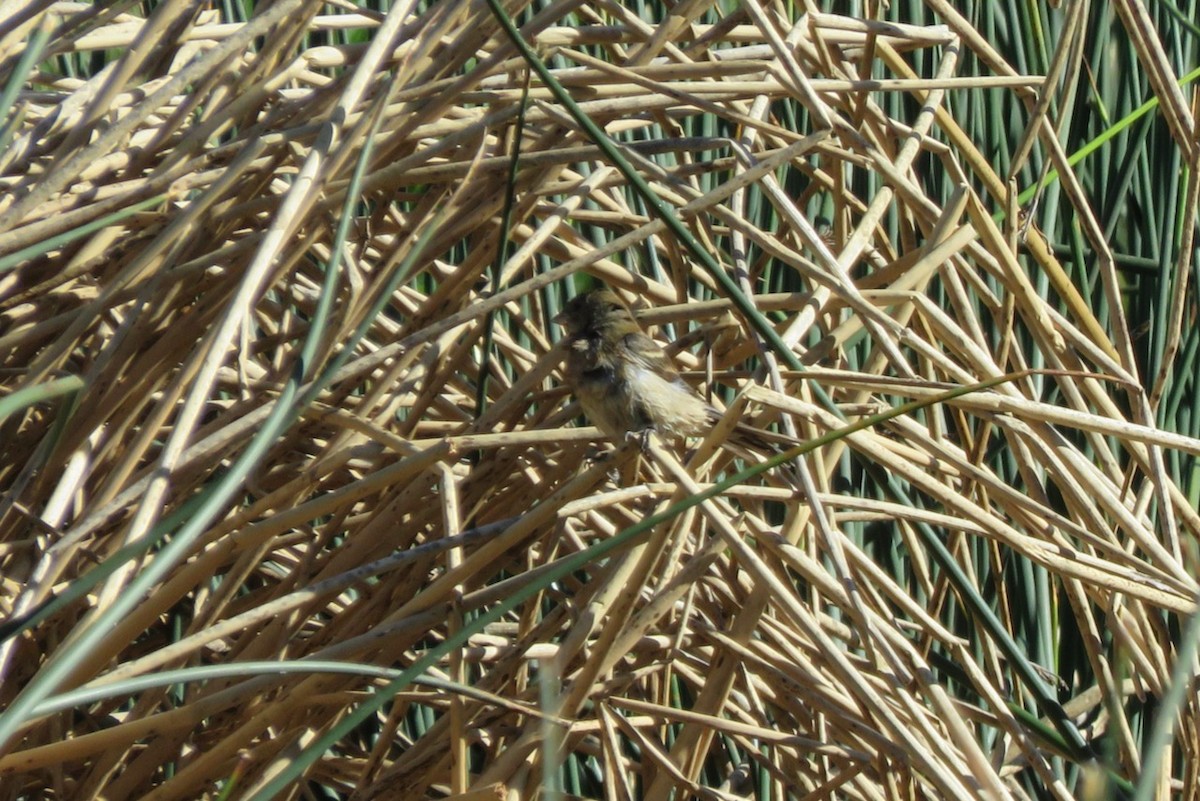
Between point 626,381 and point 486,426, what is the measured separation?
37 cm

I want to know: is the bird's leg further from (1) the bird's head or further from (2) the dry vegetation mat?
(1) the bird's head

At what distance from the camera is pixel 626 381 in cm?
249

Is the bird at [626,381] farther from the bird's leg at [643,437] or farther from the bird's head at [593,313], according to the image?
the bird's leg at [643,437]

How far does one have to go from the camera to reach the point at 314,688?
1900mm

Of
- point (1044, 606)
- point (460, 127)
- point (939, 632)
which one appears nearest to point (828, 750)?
point (939, 632)

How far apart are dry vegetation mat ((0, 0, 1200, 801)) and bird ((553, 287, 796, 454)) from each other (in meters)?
0.06

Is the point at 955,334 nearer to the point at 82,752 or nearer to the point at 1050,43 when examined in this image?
the point at 82,752

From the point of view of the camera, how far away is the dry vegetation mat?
1845mm

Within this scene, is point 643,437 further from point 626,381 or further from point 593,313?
point 593,313

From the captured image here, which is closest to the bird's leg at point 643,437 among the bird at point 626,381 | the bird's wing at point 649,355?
the bird at point 626,381

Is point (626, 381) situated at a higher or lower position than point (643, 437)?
lower

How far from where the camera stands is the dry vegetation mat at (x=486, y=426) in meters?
1.84

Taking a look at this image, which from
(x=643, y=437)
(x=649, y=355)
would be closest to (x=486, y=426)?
(x=643, y=437)

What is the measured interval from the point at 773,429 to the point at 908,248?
603mm
